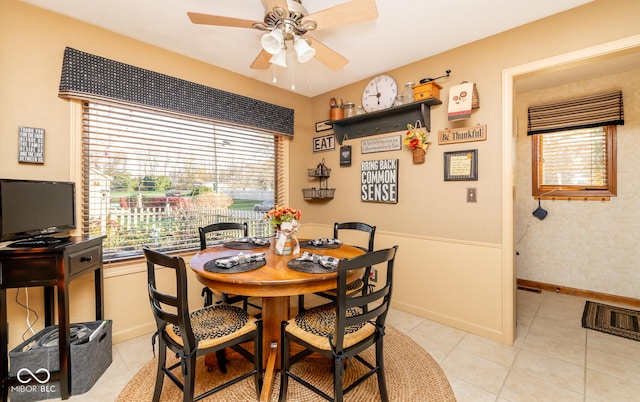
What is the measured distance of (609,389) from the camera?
69.1 inches

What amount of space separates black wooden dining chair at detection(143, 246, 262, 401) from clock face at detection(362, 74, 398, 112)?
2.50m

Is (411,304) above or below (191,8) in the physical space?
below

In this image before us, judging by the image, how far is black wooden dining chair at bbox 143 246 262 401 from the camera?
135cm

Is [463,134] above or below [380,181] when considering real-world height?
above

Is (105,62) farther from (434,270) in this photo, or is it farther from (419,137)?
(434,270)

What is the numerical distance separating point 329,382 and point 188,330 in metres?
1.00

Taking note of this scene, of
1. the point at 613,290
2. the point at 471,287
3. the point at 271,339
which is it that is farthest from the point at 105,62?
the point at 613,290

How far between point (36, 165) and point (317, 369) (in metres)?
2.48

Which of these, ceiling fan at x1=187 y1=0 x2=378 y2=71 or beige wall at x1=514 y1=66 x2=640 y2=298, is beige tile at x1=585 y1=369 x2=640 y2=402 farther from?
ceiling fan at x1=187 y1=0 x2=378 y2=71

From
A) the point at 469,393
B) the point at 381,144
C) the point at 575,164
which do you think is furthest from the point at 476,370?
the point at 575,164

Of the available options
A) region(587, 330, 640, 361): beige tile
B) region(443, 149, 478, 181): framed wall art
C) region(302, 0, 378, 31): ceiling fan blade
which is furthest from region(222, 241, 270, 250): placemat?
region(587, 330, 640, 361): beige tile

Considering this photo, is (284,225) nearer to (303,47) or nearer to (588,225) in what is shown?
(303,47)

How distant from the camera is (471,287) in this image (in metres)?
2.53

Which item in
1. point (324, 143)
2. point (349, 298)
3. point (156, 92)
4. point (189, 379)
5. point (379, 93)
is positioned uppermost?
point (379, 93)
